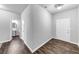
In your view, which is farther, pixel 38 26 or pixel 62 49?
pixel 38 26

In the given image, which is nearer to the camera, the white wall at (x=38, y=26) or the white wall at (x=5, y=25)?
the white wall at (x=5, y=25)

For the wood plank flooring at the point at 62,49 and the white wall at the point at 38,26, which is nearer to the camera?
the wood plank flooring at the point at 62,49

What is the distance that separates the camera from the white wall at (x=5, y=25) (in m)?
1.53

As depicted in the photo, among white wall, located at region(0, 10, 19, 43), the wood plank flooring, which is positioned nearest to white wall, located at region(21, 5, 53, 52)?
the wood plank flooring

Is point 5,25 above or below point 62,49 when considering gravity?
above

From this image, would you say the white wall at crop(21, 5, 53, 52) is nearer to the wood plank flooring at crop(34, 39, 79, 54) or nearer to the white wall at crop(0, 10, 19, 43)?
the wood plank flooring at crop(34, 39, 79, 54)

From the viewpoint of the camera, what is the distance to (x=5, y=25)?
1.59 meters

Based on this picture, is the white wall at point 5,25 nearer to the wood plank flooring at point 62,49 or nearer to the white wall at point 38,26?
the white wall at point 38,26

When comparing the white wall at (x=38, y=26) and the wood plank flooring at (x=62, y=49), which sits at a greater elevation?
the white wall at (x=38, y=26)

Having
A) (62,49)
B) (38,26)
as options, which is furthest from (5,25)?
(62,49)

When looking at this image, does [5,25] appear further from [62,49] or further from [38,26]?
[62,49]

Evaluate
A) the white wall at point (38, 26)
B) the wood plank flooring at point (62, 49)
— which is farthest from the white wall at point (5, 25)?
the wood plank flooring at point (62, 49)
